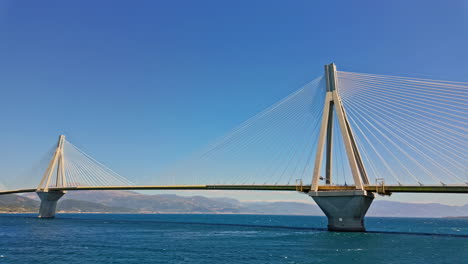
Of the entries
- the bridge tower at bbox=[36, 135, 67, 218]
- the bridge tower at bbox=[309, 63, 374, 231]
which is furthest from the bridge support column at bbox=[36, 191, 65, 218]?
the bridge tower at bbox=[309, 63, 374, 231]

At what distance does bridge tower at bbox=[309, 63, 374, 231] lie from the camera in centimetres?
4925

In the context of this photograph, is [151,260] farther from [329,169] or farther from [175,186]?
[175,186]

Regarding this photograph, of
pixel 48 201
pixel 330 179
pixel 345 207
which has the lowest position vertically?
pixel 48 201


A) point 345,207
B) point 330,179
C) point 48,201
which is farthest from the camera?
point 48,201

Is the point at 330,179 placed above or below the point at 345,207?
above

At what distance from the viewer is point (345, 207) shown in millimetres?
50562

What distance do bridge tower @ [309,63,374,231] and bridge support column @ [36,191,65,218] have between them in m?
78.7

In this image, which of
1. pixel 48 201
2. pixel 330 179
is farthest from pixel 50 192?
pixel 330 179

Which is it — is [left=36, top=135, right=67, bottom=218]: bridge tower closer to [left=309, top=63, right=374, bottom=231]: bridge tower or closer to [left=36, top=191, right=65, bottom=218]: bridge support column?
[left=36, top=191, right=65, bottom=218]: bridge support column

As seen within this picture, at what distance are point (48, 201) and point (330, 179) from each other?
8656 centimetres

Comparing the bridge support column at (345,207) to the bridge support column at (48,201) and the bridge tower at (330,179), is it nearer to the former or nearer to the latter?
the bridge tower at (330,179)

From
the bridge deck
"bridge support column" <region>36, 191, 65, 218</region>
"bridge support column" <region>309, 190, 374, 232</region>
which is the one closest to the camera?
the bridge deck

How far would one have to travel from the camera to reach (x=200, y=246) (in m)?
40.0

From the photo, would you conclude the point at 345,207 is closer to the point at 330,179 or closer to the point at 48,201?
the point at 330,179
